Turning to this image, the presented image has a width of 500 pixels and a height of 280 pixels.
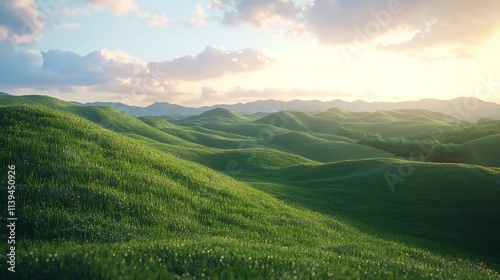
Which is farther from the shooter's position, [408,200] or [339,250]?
[408,200]

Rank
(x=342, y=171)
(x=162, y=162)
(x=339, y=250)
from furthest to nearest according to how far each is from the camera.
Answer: (x=342, y=171) < (x=162, y=162) < (x=339, y=250)

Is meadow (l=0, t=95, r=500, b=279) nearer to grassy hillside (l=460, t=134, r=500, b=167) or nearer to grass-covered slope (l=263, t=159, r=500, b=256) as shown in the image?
grass-covered slope (l=263, t=159, r=500, b=256)

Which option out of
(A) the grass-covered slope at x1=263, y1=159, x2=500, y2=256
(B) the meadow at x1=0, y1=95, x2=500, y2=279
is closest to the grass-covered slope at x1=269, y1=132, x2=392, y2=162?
(A) the grass-covered slope at x1=263, y1=159, x2=500, y2=256

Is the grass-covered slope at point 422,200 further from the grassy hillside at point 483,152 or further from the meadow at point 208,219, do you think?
the grassy hillside at point 483,152

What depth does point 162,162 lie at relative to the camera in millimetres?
23219

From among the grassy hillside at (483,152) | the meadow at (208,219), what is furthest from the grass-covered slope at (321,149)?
the meadow at (208,219)

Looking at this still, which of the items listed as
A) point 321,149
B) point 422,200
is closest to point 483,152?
point 321,149

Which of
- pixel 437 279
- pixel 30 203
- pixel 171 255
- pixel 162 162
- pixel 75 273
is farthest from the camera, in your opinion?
pixel 162 162

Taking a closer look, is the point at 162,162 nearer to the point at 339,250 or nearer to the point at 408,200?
the point at 339,250

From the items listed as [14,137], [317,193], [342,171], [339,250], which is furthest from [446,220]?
[14,137]

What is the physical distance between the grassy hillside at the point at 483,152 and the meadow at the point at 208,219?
104 feet

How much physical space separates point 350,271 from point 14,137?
60.7 feet

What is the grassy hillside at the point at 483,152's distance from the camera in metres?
64.4

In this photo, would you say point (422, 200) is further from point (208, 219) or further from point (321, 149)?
point (321, 149)
